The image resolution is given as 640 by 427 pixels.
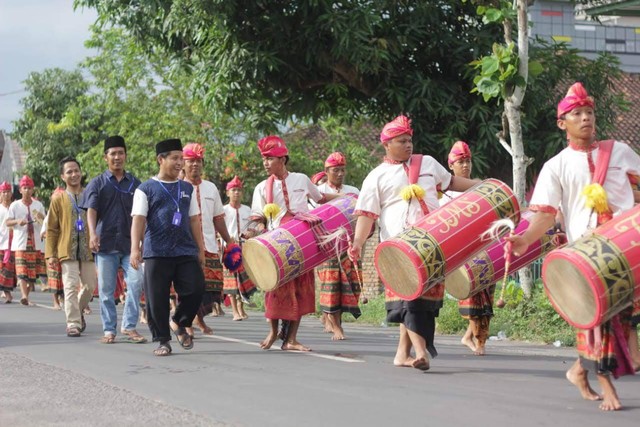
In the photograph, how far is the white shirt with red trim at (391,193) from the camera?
378 inches

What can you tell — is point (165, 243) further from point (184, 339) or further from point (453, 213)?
point (453, 213)

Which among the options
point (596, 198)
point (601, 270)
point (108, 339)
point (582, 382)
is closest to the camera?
point (601, 270)

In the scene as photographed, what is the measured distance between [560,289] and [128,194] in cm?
650

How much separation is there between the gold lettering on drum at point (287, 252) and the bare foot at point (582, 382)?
12.3 feet

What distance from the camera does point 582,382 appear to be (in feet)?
25.0

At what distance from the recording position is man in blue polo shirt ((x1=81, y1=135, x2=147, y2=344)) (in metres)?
12.2

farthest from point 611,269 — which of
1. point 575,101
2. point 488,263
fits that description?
point 488,263

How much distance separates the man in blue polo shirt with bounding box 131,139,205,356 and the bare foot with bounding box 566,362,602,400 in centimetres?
443

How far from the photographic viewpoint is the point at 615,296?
264 inches

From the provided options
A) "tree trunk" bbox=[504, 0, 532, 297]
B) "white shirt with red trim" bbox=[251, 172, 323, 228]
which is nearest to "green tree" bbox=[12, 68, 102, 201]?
"tree trunk" bbox=[504, 0, 532, 297]

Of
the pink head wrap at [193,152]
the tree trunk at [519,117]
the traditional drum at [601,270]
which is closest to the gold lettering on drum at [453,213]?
the traditional drum at [601,270]

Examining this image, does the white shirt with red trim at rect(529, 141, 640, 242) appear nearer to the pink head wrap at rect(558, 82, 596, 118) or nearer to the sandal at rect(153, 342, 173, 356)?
the pink head wrap at rect(558, 82, 596, 118)

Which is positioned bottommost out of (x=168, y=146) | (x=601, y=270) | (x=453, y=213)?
(x=601, y=270)

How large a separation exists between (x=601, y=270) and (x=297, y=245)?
4593mm
